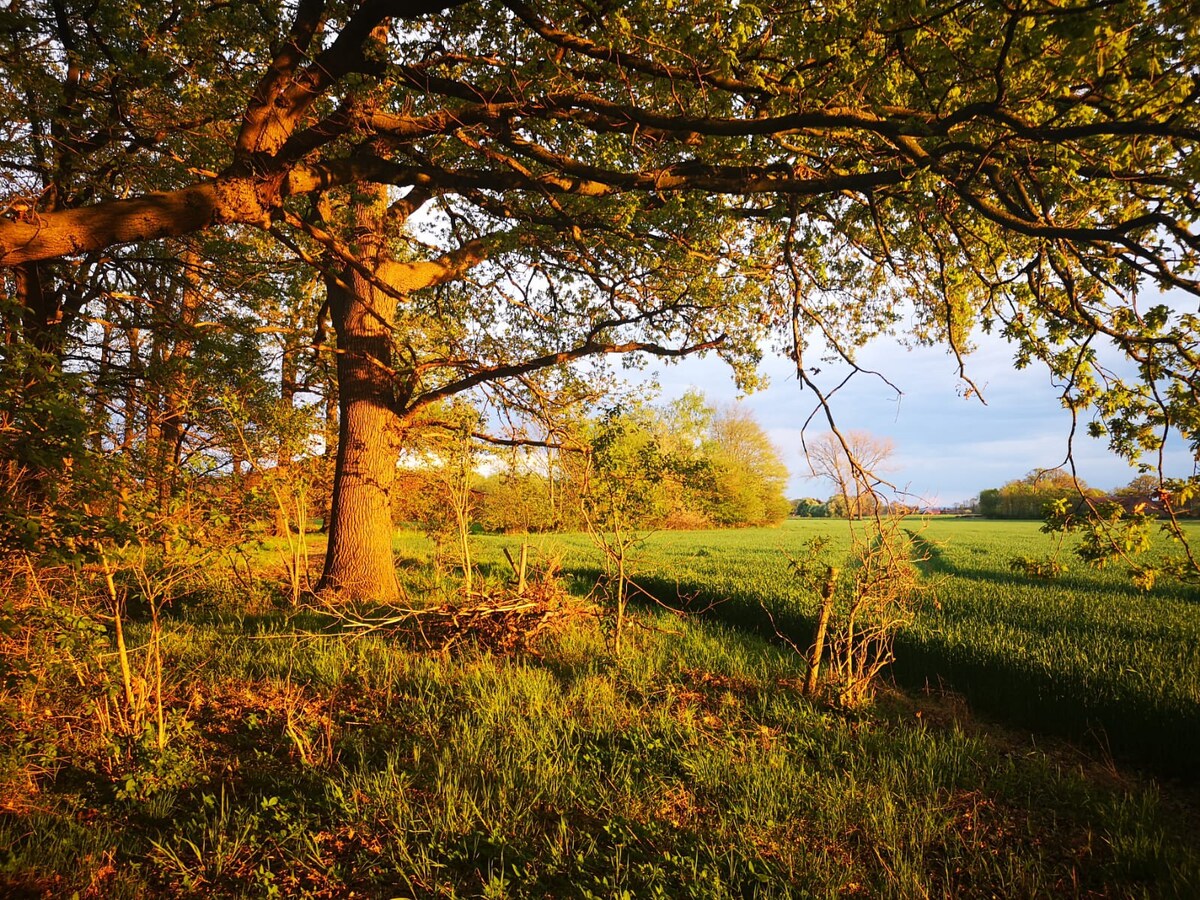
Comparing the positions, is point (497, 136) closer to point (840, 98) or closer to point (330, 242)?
point (330, 242)

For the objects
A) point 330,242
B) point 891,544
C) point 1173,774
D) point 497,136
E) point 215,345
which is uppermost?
point 497,136

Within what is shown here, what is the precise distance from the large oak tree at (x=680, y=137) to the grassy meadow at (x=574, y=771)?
2689mm

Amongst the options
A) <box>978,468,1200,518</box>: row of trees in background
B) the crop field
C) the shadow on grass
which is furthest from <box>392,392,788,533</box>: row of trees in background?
<box>978,468,1200,518</box>: row of trees in background

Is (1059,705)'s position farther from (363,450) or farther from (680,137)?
(363,450)

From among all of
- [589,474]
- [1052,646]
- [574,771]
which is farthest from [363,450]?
[1052,646]

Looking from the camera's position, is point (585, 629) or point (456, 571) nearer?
point (585, 629)

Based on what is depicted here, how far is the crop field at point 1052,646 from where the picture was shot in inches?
192

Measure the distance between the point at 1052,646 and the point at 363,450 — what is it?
31.0 feet

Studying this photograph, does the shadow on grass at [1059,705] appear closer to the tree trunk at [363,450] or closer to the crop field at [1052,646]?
the crop field at [1052,646]

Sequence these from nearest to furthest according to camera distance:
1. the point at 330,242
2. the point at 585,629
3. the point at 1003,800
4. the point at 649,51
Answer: the point at 1003,800
the point at 649,51
the point at 330,242
the point at 585,629

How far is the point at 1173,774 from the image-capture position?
14.6ft

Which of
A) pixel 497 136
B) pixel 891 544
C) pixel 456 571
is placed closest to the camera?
pixel 891 544

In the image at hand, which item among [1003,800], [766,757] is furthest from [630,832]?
[1003,800]

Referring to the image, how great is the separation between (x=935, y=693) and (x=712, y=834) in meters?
4.39
